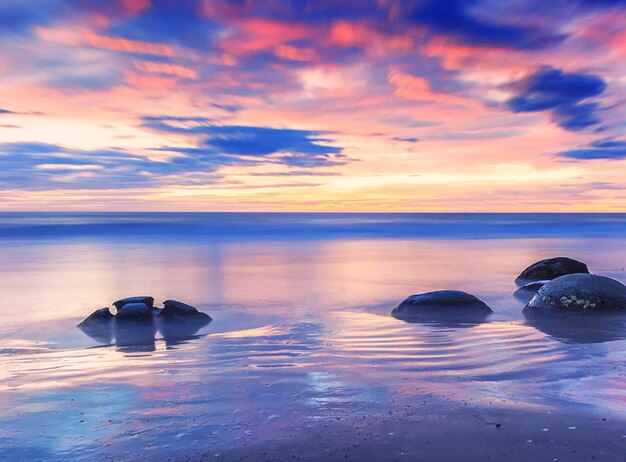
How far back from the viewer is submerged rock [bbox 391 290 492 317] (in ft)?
29.9

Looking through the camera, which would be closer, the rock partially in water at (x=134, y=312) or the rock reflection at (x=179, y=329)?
the rock reflection at (x=179, y=329)

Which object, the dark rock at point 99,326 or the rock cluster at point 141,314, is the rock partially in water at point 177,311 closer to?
the rock cluster at point 141,314

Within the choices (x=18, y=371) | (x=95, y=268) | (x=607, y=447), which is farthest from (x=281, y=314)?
(x=95, y=268)

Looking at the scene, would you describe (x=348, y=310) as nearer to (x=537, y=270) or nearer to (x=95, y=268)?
(x=537, y=270)

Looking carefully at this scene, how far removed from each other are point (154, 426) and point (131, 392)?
3.11 ft

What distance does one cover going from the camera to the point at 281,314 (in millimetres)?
9836

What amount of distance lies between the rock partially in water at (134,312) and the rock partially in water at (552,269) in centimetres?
928

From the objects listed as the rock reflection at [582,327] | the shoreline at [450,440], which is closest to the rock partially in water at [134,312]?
the shoreline at [450,440]

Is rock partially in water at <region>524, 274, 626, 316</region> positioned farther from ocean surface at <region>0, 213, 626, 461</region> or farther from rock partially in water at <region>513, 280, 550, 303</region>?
rock partially in water at <region>513, 280, 550, 303</region>

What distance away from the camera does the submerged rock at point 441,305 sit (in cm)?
911

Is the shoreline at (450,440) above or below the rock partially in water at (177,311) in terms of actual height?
below

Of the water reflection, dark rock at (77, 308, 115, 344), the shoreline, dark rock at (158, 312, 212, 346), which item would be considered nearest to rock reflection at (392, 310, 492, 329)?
dark rock at (158, 312, 212, 346)

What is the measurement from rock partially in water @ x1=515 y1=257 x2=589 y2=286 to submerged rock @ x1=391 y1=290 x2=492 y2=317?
4863 millimetres

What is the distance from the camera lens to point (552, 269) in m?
13.7
